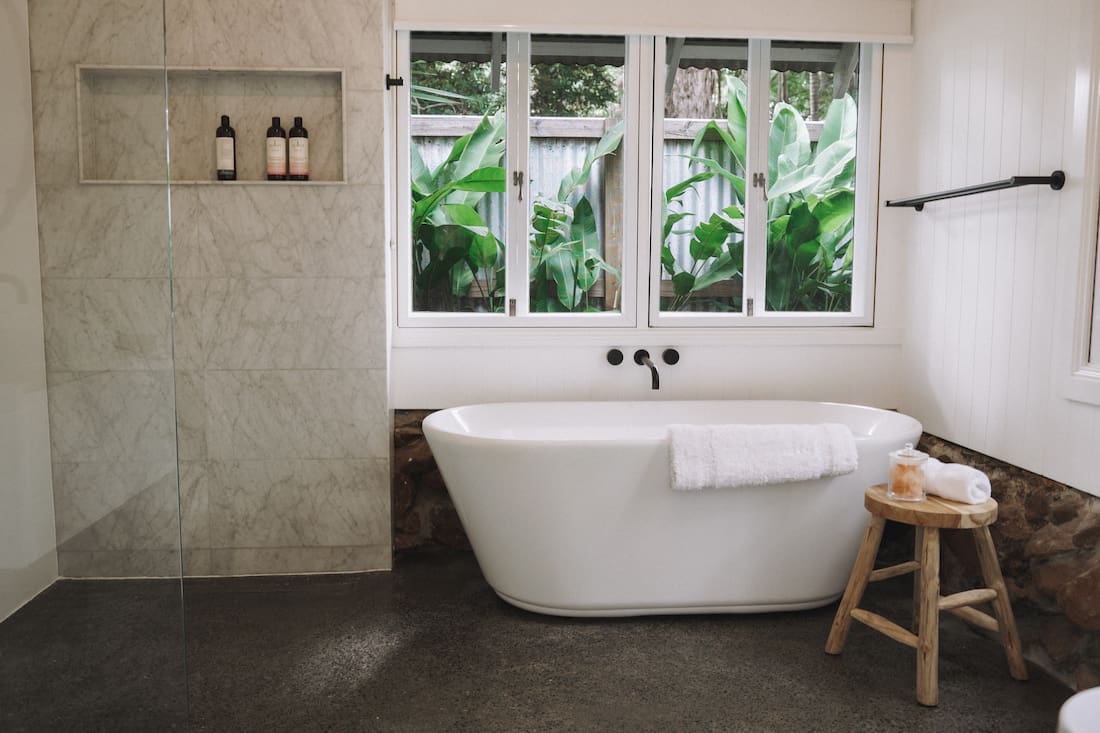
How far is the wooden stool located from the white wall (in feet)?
6.55

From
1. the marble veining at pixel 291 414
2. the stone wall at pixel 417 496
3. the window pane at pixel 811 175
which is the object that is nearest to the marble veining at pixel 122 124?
the marble veining at pixel 291 414

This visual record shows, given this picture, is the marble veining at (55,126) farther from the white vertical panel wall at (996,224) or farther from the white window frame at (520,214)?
the white vertical panel wall at (996,224)

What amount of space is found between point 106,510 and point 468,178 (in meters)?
2.28

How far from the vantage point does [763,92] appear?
11.7 feet

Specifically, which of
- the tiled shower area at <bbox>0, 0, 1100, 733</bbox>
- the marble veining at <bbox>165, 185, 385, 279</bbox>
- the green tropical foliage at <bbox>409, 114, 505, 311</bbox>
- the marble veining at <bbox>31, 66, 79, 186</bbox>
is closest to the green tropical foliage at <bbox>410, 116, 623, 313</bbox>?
the green tropical foliage at <bbox>409, 114, 505, 311</bbox>

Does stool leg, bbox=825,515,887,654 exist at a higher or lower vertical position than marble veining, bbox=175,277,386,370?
lower

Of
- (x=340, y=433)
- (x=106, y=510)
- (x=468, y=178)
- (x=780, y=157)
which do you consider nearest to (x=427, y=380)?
(x=340, y=433)

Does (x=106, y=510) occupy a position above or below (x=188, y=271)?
below

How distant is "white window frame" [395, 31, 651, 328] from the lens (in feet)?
11.3

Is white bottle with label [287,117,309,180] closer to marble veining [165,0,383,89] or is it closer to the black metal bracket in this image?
marble veining [165,0,383,89]

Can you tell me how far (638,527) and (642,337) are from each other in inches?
41.0

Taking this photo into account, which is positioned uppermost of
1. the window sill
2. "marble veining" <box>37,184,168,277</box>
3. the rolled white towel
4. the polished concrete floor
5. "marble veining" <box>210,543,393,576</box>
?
"marble veining" <box>37,184,168,277</box>

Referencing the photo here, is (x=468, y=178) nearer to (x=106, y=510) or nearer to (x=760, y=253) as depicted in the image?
(x=760, y=253)

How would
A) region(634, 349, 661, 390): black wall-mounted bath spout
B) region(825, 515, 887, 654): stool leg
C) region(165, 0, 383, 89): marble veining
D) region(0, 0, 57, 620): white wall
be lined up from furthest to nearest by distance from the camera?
1. region(634, 349, 661, 390): black wall-mounted bath spout
2. region(165, 0, 383, 89): marble veining
3. region(825, 515, 887, 654): stool leg
4. region(0, 0, 57, 620): white wall
